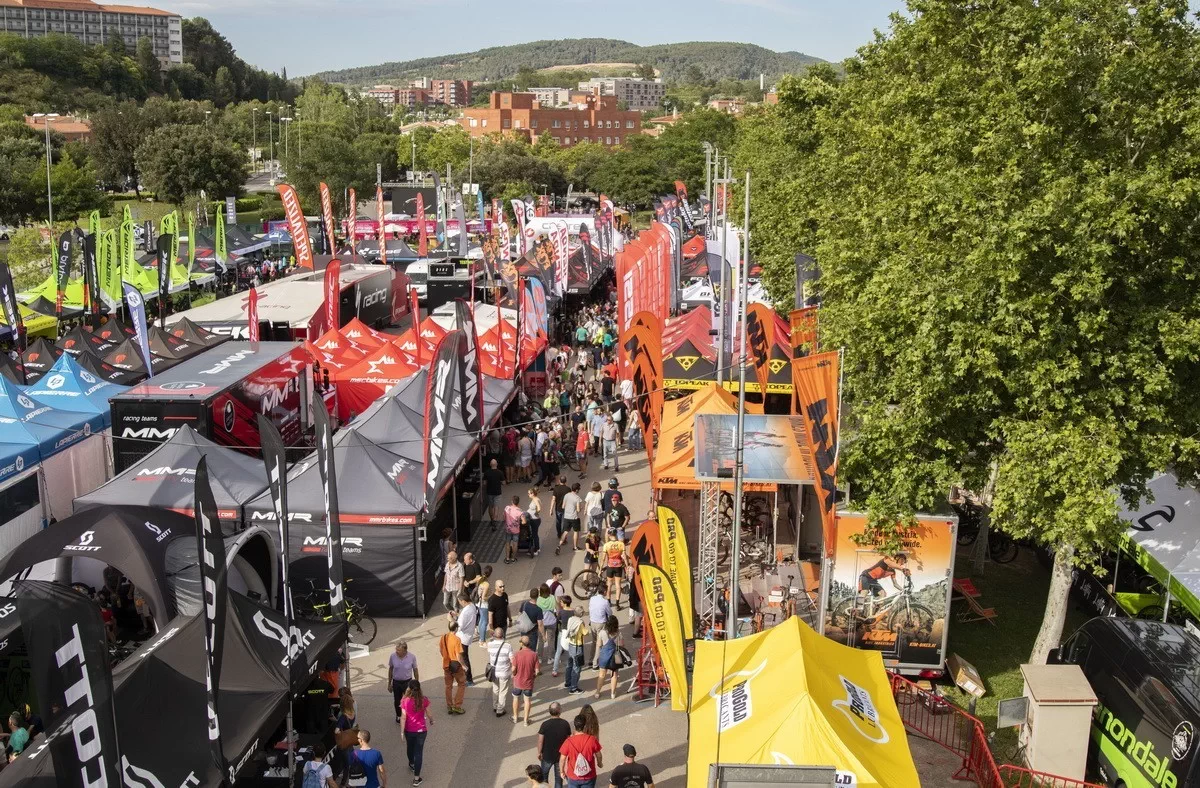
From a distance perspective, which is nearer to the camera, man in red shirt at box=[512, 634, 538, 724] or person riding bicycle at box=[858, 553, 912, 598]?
man in red shirt at box=[512, 634, 538, 724]

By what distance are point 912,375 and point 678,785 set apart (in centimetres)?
463

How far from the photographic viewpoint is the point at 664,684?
11727mm

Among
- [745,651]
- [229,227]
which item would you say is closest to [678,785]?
[745,651]

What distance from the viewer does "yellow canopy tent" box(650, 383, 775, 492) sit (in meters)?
15.1

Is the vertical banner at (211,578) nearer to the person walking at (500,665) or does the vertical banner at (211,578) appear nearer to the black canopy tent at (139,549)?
the black canopy tent at (139,549)

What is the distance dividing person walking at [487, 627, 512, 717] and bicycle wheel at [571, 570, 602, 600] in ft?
9.74

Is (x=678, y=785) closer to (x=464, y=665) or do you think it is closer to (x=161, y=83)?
(x=464, y=665)

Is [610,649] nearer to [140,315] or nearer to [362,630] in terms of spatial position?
[362,630]

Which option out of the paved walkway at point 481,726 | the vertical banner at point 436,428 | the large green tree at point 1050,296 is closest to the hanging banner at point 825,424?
the large green tree at point 1050,296

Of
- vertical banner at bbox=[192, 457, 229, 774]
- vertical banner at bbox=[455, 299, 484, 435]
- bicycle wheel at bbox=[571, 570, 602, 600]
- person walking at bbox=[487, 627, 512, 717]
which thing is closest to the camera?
vertical banner at bbox=[192, 457, 229, 774]

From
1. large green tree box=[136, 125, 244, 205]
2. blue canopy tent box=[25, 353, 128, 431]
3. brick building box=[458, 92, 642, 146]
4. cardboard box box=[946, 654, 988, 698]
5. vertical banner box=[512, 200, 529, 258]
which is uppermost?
brick building box=[458, 92, 642, 146]

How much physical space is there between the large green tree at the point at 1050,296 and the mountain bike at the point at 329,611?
587 cm

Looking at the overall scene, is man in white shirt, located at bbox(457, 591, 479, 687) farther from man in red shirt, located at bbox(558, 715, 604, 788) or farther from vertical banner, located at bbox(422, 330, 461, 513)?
man in red shirt, located at bbox(558, 715, 604, 788)

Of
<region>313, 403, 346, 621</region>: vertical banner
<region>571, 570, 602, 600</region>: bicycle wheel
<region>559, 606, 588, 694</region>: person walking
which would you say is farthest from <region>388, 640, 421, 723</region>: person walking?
<region>571, 570, 602, 600</region>: bicycle wheel
